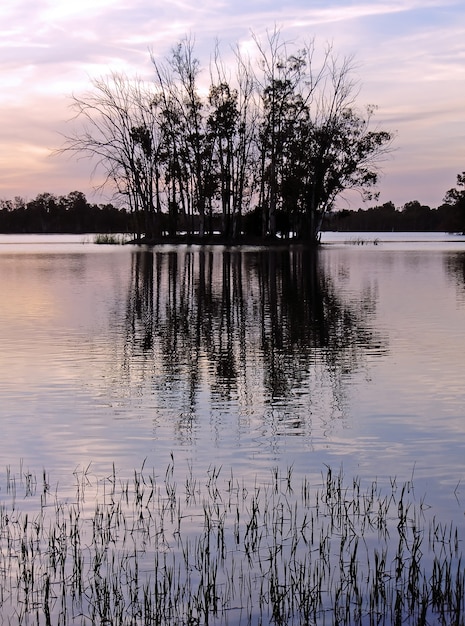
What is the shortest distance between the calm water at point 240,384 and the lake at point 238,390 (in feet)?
0.10

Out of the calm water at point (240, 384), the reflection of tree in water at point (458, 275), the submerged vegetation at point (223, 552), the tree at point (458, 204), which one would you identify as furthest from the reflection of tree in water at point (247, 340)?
the tree at point (458, 204)

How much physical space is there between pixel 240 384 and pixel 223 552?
7.03 metres

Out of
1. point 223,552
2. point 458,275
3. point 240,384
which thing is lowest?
point 223,552

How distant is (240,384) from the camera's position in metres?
14.0

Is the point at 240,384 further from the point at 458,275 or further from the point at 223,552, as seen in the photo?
the point at 458,275

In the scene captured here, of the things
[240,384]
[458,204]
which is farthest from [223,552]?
[458,204]

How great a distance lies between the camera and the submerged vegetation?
239 inches

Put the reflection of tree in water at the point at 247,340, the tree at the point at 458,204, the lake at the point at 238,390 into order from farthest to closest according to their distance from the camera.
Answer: the tree at the point at 458,204 < the reflection of tree in water at the point at 247,340 < the lake at the point at 238,390

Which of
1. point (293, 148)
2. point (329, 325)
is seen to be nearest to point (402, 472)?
point (329, 325)

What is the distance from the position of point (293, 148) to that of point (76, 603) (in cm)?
7588

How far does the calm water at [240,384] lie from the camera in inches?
384

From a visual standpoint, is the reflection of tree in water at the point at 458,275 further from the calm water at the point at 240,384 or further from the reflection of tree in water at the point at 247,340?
the reflection of tree in water at the point at 247,340

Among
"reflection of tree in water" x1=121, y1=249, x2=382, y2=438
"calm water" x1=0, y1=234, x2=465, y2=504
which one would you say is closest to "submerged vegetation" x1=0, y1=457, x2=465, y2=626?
"calm water" x1=0, y1=234, x2=465, y2=504

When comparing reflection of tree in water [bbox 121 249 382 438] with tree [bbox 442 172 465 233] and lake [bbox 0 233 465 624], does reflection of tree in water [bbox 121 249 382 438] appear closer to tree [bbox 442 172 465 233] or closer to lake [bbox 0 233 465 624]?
lake [bbox 0 233 465 624]
